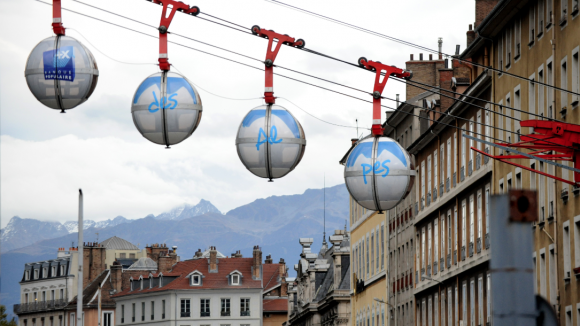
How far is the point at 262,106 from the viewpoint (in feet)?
48.8

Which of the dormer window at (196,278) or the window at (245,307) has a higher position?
the dormer window at (196,278)

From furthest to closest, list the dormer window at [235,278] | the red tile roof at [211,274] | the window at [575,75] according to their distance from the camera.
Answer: the dormer window at [235,278], the red tile roof at [211,274], the window at [575,75]

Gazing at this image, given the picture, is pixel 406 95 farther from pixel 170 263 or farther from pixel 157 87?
pixel 170 263

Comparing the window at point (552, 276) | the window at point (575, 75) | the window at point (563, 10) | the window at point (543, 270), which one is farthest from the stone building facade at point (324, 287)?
the window at point (575, 75)

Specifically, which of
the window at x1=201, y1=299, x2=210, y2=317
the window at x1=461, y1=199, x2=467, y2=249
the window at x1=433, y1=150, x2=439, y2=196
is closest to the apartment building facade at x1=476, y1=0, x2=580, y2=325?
the window at x1=461, y1=199, x2=467, y2=249

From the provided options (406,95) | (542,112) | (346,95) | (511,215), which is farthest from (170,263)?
(511,215)

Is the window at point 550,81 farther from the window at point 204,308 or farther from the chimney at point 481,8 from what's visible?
the window at point 204,308

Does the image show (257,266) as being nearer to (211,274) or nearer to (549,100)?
(211,274)

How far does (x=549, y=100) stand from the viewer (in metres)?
39.4

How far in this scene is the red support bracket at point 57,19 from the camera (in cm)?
1415

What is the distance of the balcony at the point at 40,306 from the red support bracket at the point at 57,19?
448ft

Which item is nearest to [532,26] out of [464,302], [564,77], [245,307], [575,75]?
[564,77]

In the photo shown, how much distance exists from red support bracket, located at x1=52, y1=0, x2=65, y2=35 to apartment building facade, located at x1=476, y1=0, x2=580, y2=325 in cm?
2096

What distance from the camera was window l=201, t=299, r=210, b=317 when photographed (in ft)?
422
